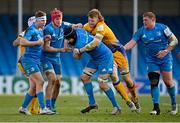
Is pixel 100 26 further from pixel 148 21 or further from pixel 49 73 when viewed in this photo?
pixel 49 73

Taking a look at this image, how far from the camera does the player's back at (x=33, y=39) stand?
49.1ft

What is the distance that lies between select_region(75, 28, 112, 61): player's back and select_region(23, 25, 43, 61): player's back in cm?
82

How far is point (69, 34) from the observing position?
14.8 m

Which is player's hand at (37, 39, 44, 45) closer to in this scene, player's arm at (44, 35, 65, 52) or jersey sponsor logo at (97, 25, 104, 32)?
player's arm at (44, 35, 65, 52)

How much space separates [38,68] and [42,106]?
0.80 meters

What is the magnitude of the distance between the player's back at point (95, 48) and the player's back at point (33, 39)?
82 centimetres

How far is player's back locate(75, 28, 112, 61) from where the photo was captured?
48.8ft

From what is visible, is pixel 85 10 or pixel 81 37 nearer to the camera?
pixel 81 37

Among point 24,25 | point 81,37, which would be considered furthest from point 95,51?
point 24,25

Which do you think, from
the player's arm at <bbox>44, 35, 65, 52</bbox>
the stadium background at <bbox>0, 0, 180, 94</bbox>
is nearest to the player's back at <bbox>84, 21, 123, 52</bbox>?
the player's arm at <bbox>44, 35, 65, 52</bbox>

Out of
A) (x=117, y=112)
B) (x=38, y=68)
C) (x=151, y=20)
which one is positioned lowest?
(x=117, y=112)

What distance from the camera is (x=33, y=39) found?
591 inches

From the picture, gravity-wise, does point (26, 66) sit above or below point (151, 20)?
below

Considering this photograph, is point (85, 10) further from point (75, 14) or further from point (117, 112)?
point (117, 112)
